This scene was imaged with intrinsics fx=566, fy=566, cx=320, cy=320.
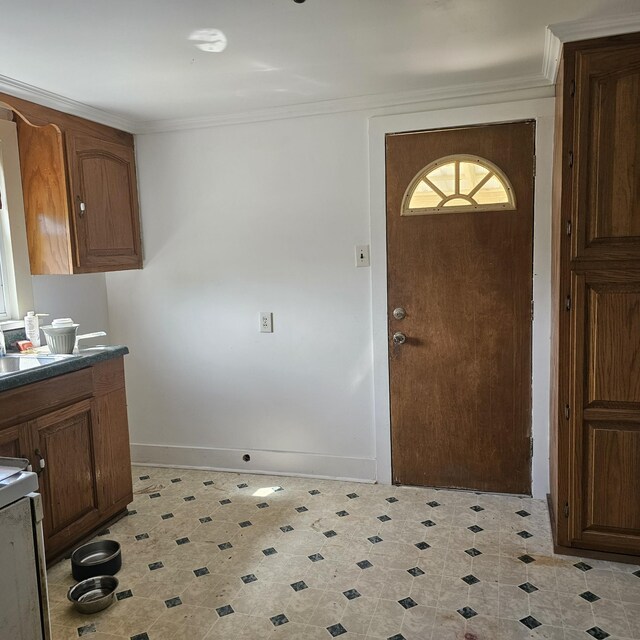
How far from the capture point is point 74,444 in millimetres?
2621

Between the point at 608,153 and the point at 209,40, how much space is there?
164cm

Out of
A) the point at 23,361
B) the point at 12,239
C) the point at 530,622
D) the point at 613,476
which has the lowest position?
the point at 530,622

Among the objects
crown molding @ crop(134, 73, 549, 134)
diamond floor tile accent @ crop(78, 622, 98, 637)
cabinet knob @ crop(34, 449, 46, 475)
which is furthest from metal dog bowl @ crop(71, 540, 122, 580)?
crown molding @ crop(134, 73, 549, 134)

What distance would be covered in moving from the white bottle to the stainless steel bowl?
1.30 m

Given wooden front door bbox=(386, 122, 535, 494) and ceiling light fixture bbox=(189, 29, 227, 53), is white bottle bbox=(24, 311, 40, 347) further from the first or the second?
wooden front door bbox=(386, 122, 535, 494)

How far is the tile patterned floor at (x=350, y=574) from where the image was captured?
2.08 metres

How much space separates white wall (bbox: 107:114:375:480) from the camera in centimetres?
329

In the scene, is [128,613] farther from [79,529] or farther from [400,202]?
[400,202]

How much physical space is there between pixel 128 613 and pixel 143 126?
267cm

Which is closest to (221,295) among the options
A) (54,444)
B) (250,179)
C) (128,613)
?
(250,179)

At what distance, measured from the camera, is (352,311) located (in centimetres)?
331

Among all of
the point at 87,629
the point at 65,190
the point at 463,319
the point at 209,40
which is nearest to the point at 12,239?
the point at 65,190

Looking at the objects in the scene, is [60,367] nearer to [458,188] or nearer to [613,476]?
[458,188]

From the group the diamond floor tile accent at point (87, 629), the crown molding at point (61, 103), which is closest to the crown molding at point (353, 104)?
the crown molding at point (61, 103)
